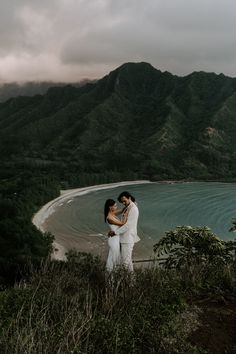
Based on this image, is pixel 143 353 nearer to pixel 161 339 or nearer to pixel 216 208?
pixel 161 339

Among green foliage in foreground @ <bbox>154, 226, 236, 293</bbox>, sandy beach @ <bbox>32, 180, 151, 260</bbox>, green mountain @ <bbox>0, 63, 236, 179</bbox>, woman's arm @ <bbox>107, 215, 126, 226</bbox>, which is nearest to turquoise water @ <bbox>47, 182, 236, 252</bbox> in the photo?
sandy beach @ <bbox>32, 180, 151, 260</bbox>

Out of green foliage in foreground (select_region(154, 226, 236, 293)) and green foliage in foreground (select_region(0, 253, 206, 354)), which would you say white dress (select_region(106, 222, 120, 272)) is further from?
green foliage in foreground (select_region(154, 226, 236, 293))

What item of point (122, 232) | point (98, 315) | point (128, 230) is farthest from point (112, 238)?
point (98, 315)

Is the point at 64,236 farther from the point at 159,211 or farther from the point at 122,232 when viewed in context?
the point at 122,232

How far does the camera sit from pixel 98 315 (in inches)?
213

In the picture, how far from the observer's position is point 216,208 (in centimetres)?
8606

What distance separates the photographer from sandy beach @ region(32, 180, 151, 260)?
46.5 m

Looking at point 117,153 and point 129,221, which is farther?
point 117,153

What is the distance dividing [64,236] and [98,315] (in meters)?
50.9

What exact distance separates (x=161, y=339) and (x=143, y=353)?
28 cm

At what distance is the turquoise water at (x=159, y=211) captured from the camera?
6025cm

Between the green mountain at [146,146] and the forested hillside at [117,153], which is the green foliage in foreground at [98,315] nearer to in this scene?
the forested hillside at [117,153]

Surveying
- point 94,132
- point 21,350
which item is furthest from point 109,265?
Answer: point 94,132

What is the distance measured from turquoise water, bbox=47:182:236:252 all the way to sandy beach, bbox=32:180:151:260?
151 cm
